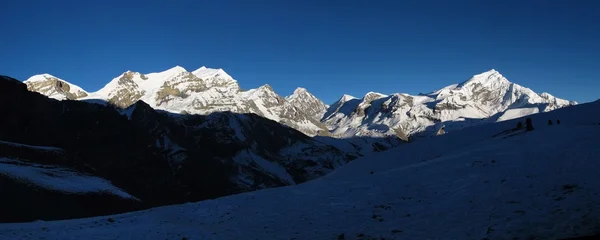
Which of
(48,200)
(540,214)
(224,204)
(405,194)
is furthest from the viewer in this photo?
(48,200)

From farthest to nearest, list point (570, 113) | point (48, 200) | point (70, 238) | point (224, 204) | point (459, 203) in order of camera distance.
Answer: point (48, 200) → point (570, 113) → point (224, 204) → point (70, 238) → point (459, 203)

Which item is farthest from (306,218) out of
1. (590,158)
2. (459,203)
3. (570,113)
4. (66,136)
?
(66,136)

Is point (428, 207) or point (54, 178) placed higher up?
point (54, 178)

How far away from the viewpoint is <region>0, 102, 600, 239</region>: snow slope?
17.0 metres

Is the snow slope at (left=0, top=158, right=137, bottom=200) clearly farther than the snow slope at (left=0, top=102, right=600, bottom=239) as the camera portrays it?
Yes

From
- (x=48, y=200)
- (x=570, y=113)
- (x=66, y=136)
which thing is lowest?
(x=48, y=200)

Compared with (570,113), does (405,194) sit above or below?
below

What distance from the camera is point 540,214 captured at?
16859mm

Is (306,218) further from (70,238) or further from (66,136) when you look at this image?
(66,136)

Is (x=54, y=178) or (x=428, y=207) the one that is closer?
(x=428, y=207)

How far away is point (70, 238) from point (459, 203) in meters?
21.4

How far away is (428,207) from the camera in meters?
21.6

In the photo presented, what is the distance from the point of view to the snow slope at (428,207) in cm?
1705

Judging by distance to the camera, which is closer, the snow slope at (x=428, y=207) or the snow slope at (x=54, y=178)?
the snow slope at (x=428, y=207)
